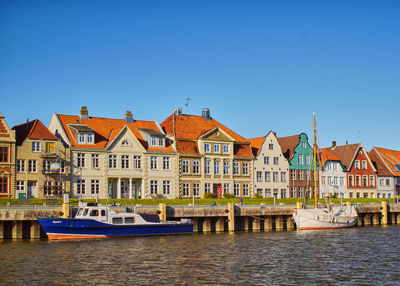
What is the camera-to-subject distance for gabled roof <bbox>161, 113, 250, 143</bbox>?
76125 millimetres

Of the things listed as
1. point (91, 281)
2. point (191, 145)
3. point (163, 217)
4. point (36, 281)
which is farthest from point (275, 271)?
point (191, 145)

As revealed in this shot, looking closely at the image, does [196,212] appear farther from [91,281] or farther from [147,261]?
[91,281]

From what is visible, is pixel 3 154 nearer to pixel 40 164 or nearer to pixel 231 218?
pixel 40 164

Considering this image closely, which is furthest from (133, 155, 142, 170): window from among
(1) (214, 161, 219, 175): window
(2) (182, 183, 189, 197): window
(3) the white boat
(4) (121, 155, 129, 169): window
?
(3) the white boat

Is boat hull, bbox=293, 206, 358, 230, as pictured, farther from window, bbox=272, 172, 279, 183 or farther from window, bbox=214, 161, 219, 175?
window, bbox=214, 161, 219, 175

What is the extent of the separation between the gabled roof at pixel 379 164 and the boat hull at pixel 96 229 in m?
53.1

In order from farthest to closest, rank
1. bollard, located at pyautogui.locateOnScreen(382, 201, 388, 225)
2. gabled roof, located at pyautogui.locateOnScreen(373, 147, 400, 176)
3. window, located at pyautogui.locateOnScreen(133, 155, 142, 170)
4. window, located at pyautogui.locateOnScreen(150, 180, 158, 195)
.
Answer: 1. gabled roof, located at pyautogui.locateOnScreen(373, 147, 400, 176)
2. window, located at pyautogui.locateOnScreen(150, 180, 158, 195)
3. bollard, located at pyautogui.locateOnScreen(382, 201, 388, 225)
4. window, located at pyautogui.locateOnScreen(133, 155, 142, 170)

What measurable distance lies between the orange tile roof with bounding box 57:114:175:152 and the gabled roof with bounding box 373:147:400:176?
145ft

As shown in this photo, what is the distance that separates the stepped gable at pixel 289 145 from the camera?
86.1 meters

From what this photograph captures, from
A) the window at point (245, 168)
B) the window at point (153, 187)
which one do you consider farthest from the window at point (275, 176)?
the window at point (153, 187)

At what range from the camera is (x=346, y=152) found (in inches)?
3713

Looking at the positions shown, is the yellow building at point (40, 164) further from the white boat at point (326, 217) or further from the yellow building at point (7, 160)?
the white boat at point (326, 217)

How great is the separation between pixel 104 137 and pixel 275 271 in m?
42.2

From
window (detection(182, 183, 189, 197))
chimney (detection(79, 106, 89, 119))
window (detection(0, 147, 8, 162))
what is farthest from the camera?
window (detection(182, 183, 189, 197))
